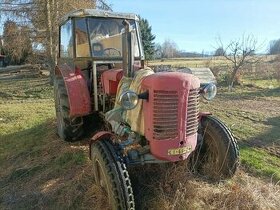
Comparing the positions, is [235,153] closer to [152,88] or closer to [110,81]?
[152,88]

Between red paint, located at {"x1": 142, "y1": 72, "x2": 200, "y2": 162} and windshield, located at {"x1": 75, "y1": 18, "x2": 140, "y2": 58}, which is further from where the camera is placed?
windshield, located at {"x1": 75, "y1": 18, "x2": 140, "y2": 58}

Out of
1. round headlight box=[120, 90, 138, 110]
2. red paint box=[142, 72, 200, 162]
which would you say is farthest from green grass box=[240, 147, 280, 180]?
round headlight box=[120, 90, 138, 110]

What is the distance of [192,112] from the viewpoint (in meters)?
3.77

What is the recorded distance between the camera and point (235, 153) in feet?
14.4

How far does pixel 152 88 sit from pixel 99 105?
2146mm

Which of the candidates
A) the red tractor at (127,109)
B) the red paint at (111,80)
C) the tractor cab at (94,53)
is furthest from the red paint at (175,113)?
the tractor cab at (94,53)

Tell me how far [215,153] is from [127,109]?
4.82 feet

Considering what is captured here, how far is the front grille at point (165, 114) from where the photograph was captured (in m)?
3.51

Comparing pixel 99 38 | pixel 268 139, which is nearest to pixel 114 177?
pixel 99 38

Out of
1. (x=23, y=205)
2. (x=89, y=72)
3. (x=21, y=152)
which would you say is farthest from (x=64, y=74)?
(x=23, y=205)

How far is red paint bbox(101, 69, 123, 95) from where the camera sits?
4837 millimetres

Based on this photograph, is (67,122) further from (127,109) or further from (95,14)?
(127,109)

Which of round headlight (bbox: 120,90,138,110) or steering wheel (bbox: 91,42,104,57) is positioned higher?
steering wheel (bbox: 91,42,104,57)

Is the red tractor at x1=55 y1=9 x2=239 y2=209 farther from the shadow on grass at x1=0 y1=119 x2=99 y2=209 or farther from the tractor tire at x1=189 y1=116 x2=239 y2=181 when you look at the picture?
the shadow on grass at x1=0 y1=119 x2=99 y2=209
